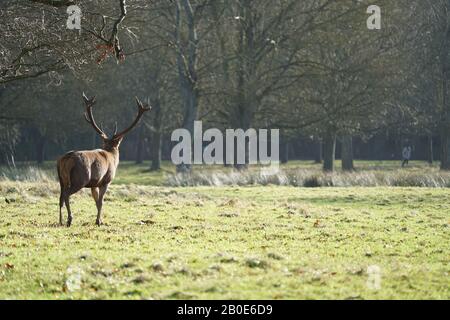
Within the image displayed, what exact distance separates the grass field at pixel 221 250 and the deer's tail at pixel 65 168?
0.88 metres

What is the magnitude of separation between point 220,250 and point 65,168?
3.83 meters

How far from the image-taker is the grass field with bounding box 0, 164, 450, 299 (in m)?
8.59

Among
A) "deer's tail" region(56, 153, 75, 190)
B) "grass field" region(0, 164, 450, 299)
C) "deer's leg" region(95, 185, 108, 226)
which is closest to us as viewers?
"grass field" region(0, 164, 450, 299)

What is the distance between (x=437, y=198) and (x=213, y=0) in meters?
18.5

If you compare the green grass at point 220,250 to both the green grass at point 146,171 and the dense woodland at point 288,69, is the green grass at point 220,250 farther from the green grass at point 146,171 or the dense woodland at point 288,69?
the dense woodland at point 288,69

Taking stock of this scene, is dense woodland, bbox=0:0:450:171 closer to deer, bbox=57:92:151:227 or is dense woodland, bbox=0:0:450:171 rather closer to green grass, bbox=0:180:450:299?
green grass, bbox=0:180:450:299

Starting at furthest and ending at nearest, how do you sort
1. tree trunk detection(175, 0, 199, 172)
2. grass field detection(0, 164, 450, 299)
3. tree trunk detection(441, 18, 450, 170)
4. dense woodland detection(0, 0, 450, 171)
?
tree trunk detection(441, 18, 450, 170) → dense woodland detection(0, 0, 450, 171) → tree trunk detection(175, 0, 199, 172) → grass field detection(0, 164, 450, 299)

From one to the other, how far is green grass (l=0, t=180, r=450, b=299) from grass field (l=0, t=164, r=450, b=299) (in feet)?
0.07

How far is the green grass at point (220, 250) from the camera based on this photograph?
338 inches

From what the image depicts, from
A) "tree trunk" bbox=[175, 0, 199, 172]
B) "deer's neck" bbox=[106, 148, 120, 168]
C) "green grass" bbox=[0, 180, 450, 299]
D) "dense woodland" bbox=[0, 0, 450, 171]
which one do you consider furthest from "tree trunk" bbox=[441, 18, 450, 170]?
Answer: "deer's neck" bbox=[106, 148, 120, 168]

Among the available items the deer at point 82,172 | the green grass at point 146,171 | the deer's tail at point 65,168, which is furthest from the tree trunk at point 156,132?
the deer's tail at point 65,168

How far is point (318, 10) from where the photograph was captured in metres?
36.8

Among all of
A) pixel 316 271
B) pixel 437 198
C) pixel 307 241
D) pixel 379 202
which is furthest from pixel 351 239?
pixel 437 198

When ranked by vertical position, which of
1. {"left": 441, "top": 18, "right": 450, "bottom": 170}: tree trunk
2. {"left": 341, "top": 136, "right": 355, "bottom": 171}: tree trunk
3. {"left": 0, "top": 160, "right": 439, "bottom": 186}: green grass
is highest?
{"left": 441, "top": 18, "right": 450, "bottom": 170}: tree trunk
